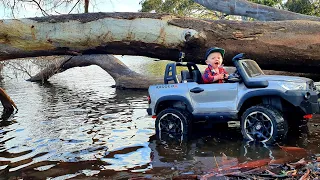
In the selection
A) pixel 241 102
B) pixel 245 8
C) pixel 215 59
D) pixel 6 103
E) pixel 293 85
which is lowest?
pixel 6 103

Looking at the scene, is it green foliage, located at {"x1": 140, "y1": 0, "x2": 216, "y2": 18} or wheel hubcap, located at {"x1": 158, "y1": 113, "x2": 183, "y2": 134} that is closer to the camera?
wheel hubcap, located at {"x1": 158, "y1": 113, "x2": 183, "y2": 134}

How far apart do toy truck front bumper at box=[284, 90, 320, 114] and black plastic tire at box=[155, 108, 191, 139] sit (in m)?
1.79

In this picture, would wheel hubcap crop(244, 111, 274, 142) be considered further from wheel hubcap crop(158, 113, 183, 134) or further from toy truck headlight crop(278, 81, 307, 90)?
wheel hubcap crop(158, 113, 183, 134)

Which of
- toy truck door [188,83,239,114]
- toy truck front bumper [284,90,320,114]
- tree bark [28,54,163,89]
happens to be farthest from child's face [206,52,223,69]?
tree bark [28,54,163,89]

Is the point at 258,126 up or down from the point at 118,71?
down

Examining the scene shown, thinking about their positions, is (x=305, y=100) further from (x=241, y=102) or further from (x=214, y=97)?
(x=214, y=97)

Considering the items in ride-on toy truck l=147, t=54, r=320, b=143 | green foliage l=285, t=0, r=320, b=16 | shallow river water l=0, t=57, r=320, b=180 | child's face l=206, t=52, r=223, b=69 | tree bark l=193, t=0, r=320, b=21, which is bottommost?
shallow river water l=0, t=57, r=320, b=180

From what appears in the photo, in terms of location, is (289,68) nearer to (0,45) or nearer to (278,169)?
(278,169)

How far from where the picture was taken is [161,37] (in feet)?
28.6

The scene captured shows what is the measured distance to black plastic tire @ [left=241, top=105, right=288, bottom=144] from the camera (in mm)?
6219

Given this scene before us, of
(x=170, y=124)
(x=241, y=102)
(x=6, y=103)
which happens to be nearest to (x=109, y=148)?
(x=170, y=124)

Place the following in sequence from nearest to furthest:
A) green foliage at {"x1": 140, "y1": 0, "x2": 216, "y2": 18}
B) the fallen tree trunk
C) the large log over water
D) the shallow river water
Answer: the shallow river water
the large log over water
the fallen tree trunk
green foliage at {"x1": 140, "y1": 0, "x2": 216, "y2": 18}

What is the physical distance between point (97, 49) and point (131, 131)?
2.21 metres

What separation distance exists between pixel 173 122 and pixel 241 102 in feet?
4.46
